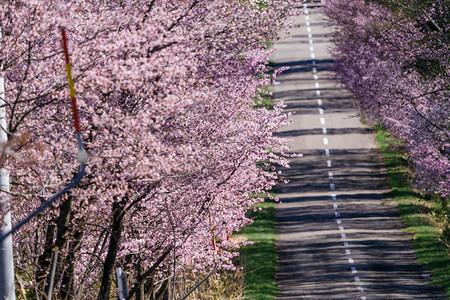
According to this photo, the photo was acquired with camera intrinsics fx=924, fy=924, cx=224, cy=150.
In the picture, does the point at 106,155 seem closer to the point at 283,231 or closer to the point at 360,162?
the point at 283,231

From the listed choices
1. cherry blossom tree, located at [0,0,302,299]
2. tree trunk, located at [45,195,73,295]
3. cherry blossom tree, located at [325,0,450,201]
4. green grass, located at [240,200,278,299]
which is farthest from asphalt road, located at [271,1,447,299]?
tree trunk, located at [45,195,73,295]

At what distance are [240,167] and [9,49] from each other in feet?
17.8

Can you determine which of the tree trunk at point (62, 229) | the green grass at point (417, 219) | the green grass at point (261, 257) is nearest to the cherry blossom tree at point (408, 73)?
the green grass at point (417, 219)

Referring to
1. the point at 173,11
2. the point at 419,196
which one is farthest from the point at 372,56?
the point at 173,11

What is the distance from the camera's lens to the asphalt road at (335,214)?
1181 inches

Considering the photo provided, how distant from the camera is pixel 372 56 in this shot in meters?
39.1

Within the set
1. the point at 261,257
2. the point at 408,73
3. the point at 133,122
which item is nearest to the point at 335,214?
the point at 261,257

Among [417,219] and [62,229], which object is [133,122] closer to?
[62,229]

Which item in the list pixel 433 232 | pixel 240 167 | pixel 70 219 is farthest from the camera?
pixel 433 232

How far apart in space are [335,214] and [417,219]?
11.4 feet

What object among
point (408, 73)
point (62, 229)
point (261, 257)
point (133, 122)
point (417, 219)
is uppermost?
point (408, 73)

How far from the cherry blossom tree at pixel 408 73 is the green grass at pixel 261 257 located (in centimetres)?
590

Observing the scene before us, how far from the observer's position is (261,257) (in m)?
33.5

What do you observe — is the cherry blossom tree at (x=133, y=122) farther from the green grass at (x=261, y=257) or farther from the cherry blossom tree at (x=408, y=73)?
the green grass at (x=261, y=257)
